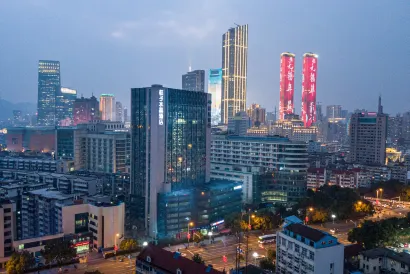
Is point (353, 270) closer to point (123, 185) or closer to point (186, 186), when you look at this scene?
point (186, 186)

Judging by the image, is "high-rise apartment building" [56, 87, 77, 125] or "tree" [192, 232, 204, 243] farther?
"high-rise apartment building" [56, 87, 77, 125]

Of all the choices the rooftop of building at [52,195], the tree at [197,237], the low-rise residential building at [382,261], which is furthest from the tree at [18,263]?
the low-rise residential building at [382,261]

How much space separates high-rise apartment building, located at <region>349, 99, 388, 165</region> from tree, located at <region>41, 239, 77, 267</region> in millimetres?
59211

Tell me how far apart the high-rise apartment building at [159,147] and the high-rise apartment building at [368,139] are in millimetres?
46419

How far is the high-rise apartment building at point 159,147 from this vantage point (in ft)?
107

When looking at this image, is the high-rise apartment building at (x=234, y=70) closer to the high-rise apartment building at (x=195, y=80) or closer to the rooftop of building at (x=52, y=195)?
the high-rise apartment building at (x=195, y=80)

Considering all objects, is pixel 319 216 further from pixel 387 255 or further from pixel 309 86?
pixel 309 86

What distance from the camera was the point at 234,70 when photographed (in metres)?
152

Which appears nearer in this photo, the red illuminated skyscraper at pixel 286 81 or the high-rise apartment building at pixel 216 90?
the red illuminated skyscraper at pixel 286 81

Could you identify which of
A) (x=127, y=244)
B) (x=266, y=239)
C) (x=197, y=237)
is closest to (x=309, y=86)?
(x=266, y=239)

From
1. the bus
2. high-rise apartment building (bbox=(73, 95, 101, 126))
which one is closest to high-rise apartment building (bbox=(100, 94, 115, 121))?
high-rise apartment building (bbox=(73, 95, 101, 126))

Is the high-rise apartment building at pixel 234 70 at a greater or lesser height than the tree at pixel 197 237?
greater

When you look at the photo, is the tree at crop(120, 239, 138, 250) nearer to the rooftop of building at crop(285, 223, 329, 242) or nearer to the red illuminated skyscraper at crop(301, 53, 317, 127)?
the rooftop of building at crop(285, 223, 329, 242)

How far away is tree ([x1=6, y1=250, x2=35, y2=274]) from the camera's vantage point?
2308 centimetres
